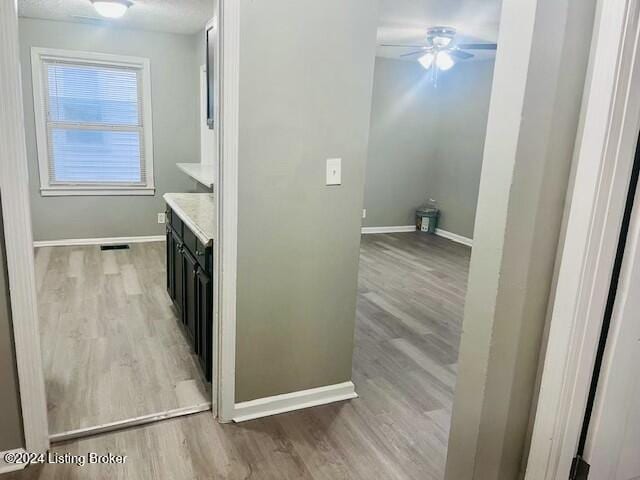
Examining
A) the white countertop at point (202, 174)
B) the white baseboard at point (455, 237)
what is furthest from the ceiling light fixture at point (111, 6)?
the white baseboard at point (455, 237)

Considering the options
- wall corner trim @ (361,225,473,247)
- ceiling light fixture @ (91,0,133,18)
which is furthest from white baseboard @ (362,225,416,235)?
ceiling light fixture @ (91,0,133,18)

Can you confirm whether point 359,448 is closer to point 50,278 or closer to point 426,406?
point 426,406

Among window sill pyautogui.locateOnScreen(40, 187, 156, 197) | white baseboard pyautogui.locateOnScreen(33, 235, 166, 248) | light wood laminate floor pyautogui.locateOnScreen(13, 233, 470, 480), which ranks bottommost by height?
light wood laminate floor pyautogui.locateOnScreen(13, 233, 470, 480)

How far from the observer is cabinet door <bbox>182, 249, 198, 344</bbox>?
2756mm

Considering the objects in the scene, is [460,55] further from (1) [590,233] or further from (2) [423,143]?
(1) [590,233]

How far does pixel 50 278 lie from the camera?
14.2 feet

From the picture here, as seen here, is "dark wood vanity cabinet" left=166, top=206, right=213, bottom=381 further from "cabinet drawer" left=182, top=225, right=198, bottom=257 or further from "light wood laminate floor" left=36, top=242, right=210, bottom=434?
"light wood laminate floor" left=36, top=242, right=210, bottom=434

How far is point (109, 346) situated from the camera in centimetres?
311

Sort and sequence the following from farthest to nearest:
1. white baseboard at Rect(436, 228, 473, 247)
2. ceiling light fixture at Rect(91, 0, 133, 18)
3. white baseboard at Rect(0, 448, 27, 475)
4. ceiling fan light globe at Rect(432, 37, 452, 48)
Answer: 1. white baseboard at Rect(436, 228, 473, 247)
2. ceiling fan light globe at Rect(432, 37, 452, 48)
3. ceiling light fixture at Rect(91, 0, 133, 18)
4. white baseboard at Rect(0, 448, 27, 475)

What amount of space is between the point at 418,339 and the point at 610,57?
2539 mm

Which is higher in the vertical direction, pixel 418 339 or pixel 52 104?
pixel 52 104

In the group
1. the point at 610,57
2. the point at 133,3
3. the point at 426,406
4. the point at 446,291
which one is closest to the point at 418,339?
the point at 426,406

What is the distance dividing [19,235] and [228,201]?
31.6 inches

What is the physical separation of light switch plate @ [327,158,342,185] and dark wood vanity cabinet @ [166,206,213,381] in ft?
2.27
